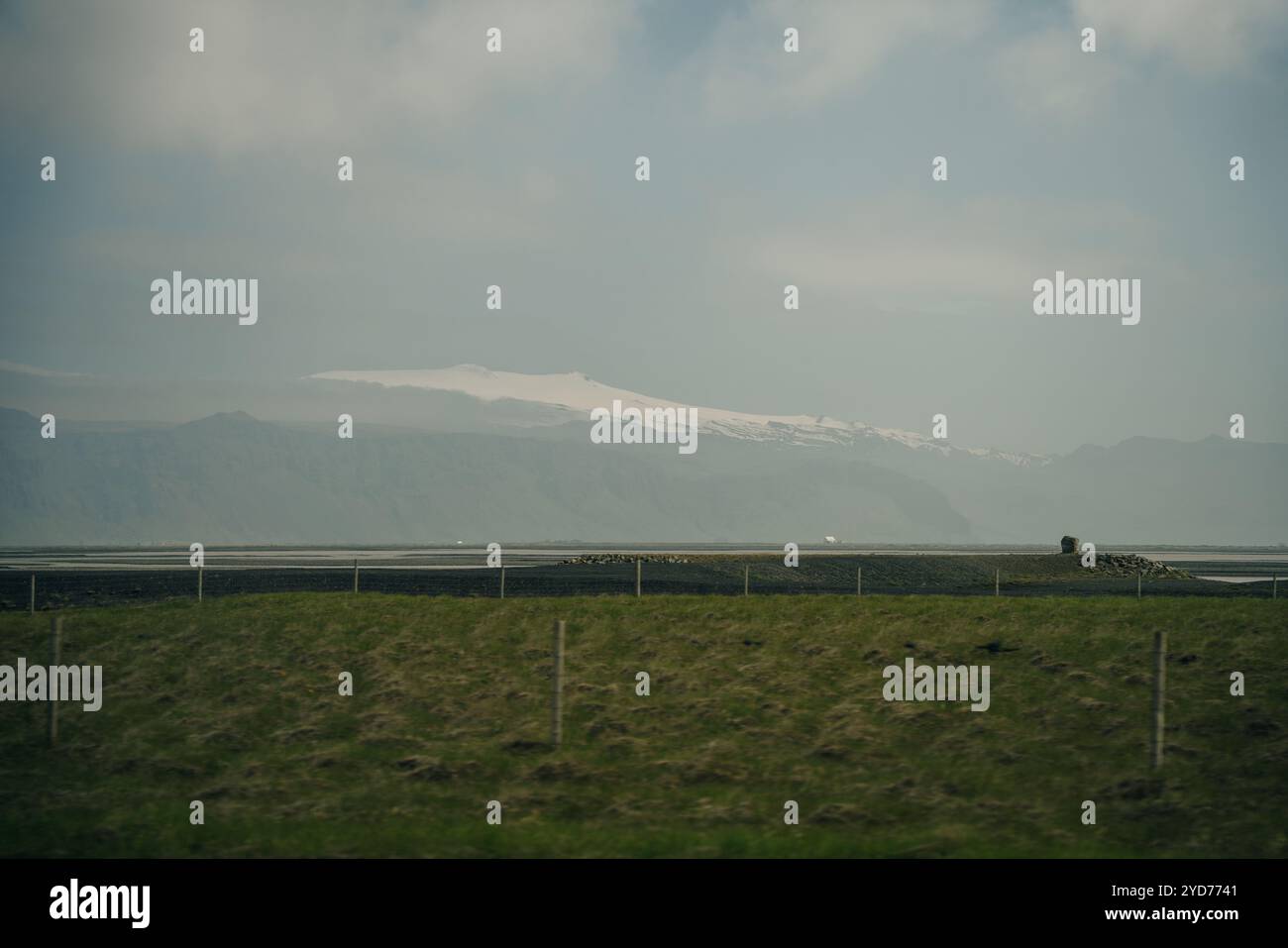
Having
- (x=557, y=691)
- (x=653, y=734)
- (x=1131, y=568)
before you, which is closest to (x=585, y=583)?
(x=653, y=734)

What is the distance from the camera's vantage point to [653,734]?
2158 cm

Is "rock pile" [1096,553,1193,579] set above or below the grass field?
above

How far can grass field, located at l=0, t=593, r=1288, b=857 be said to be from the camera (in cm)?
1567

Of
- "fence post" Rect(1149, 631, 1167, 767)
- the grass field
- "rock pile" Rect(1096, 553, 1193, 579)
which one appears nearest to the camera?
the grass field

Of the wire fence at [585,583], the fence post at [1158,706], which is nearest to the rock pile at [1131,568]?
the wire fence at [585,583]

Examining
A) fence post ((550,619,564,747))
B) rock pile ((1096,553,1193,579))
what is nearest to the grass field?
fence post ((550,619,564,747))

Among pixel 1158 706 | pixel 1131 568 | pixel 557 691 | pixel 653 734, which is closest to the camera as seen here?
pixel 1158 706

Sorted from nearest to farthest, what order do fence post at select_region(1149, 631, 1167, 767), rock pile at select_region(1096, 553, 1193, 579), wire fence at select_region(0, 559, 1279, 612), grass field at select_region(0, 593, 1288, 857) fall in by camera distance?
1. grass field at select_region(0, 593, 1288, 857)
2. fence post at select_region(1149, 631, 1167, 767)
3. wire fence at select_region(0, 559, 1279, 612)
4. rock pile at select_region(1096, 553, 1193, 579)

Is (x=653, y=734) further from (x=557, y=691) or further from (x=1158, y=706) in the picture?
(x=1158, y=706)

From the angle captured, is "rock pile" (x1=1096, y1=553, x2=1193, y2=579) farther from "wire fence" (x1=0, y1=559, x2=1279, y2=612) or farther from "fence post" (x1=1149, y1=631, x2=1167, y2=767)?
"fence post" (x1=1149, y1=631, x2=1167, y2=767)
